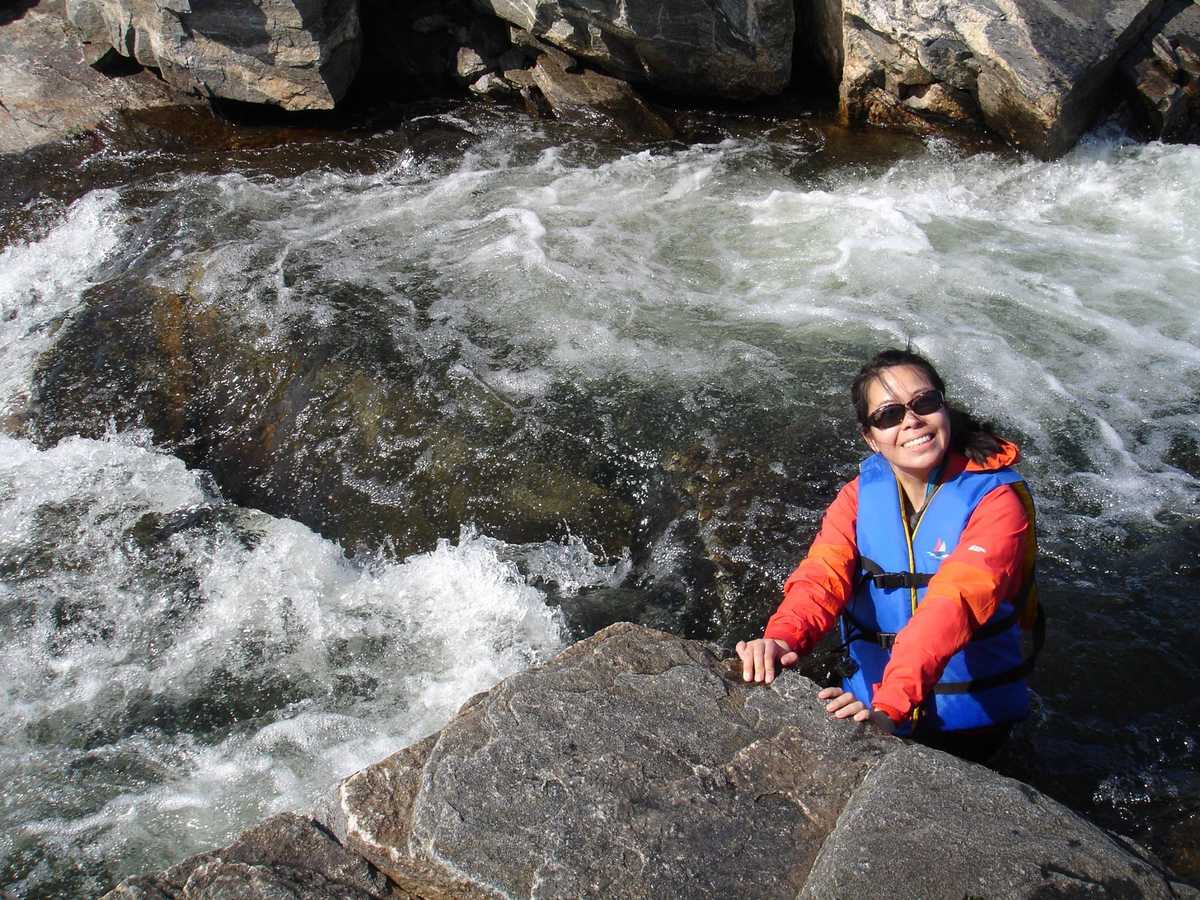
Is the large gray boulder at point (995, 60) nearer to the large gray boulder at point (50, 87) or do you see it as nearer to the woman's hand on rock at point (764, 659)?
the woman's hand on rock at point (764, 659)

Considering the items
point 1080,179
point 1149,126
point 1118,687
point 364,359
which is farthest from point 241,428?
point 1149,126

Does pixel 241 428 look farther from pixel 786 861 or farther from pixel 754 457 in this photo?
pixel 786 861

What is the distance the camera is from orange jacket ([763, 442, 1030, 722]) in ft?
8.77

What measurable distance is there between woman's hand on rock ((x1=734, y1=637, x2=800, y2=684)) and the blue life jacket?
421mm

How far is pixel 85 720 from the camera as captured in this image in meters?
3.78

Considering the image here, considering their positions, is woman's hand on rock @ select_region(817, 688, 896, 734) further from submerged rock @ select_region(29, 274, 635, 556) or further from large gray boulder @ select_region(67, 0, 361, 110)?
large gray boulder @ select_region(67, 0, 361, 110)

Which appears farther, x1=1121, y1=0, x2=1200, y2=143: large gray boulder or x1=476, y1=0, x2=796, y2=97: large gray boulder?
x1=476, y1=0, x2=796, y2=97: large gray boulder

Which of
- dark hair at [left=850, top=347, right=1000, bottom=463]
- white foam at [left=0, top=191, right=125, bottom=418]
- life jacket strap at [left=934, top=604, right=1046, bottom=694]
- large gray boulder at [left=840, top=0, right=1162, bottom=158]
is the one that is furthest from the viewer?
large gray boulder at [left=840, top=0, right=1162, bottom=158]

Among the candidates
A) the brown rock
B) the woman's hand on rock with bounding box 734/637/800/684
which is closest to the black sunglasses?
the woman's hand on rock with bounding box 734/637/800/684

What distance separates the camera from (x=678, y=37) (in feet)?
28.8

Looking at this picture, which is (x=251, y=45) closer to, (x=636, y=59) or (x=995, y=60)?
(x=636, y=59)

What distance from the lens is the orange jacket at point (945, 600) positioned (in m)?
2.67

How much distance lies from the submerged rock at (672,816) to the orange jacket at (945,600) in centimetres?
18

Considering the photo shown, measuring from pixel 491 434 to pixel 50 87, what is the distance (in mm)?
7168
